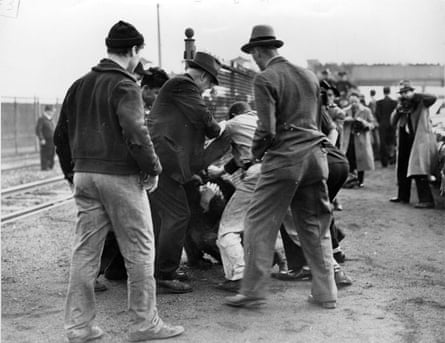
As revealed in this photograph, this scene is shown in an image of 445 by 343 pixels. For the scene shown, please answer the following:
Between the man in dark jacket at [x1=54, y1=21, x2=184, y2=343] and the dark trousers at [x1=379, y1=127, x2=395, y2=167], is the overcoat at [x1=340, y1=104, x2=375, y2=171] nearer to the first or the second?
the dark trousers at [x1=379, y1=127, x2=395, y2=167]

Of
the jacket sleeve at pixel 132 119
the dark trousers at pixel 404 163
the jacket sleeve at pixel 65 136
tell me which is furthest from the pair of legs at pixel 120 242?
the dark trousers at pixel 404 163

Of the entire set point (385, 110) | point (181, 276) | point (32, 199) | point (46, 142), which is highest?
point (385, 110)

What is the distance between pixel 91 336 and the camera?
382 cm

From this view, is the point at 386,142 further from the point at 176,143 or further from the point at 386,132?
the point at 176,143

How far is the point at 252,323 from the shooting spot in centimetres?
414

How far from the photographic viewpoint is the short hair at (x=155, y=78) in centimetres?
559

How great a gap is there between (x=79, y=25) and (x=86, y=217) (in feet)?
5.73

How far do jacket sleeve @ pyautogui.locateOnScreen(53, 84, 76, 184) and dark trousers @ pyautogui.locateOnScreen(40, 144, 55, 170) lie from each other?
13.6 m

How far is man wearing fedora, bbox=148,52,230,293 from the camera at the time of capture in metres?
4.92

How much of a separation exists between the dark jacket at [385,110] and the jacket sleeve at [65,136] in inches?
483

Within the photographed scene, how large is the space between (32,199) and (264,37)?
7.64 m

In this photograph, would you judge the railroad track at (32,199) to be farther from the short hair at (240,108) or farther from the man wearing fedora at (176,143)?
→ the short hair at (240,108)

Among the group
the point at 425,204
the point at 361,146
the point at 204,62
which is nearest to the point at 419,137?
the point at 425,204

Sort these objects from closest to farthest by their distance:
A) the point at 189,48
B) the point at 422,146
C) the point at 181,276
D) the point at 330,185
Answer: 1. the point at 181,276
2. the point at 330,185
3. the point at 189,48
4. the point at 422,146
